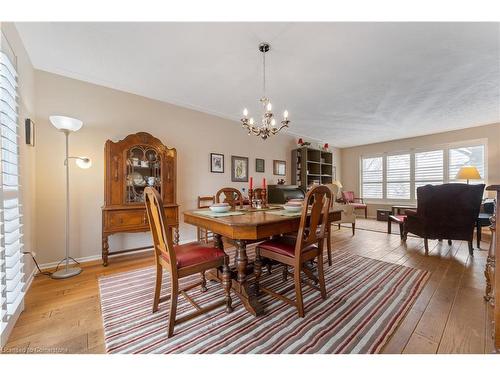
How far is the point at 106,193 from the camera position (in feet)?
8.24

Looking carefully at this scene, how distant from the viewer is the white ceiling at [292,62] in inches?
69.4

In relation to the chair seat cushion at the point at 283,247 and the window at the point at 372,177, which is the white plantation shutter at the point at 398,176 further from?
the chair seat cushion at the point at 283,247

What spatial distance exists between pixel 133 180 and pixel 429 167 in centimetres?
698

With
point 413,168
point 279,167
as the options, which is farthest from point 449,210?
point 413,168

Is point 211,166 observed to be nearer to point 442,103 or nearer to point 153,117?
point 153,117

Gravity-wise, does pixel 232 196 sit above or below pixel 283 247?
above

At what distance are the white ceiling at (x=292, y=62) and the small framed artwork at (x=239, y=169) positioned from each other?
100 cm

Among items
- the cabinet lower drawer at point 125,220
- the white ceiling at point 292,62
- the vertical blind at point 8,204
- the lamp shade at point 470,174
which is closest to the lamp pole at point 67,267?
the cabinet lower drawer at point 125,220

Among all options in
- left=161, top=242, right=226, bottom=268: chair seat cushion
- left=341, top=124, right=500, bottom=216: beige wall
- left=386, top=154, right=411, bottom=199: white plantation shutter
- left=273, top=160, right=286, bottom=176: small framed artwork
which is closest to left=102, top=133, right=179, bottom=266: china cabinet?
left=161, top=242, right=226, bottom=268: chair seat cushion

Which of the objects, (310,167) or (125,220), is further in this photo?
(310,167)

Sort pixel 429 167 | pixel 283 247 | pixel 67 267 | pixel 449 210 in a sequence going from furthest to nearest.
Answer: pixel 429 167, pixel 449 210, pixel 67 267, pixel 283 247

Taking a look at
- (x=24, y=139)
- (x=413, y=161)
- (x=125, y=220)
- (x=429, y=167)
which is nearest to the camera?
(x=24, y=139)

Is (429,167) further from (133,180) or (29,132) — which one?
(29,132)

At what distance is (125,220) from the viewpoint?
8.36ft
